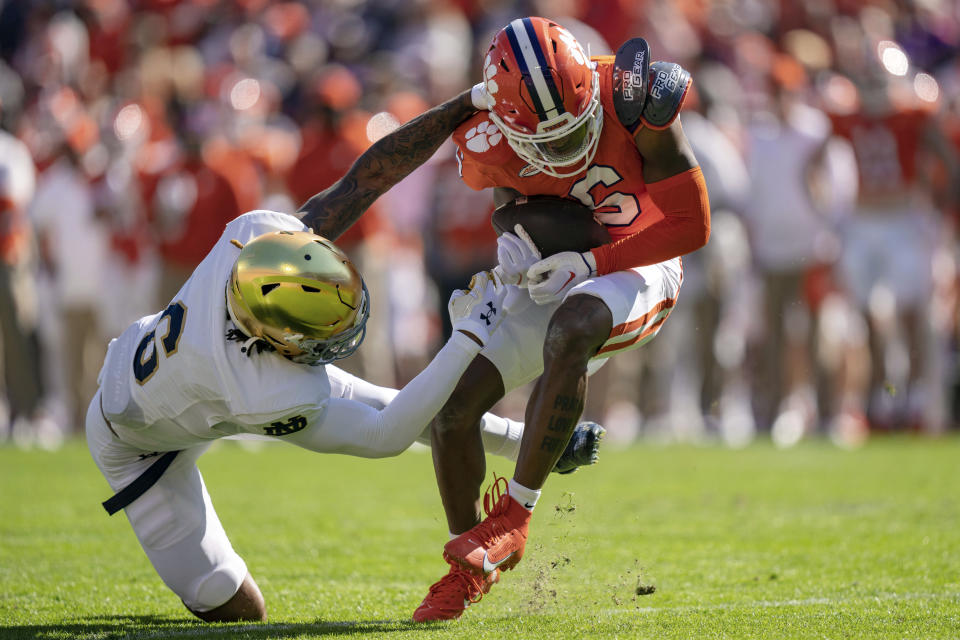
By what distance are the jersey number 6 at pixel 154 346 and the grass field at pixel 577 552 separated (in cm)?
86

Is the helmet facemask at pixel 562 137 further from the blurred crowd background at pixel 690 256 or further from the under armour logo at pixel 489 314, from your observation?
the blurred crowd background at pixel 690 256

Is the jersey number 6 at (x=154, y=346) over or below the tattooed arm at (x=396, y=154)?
below

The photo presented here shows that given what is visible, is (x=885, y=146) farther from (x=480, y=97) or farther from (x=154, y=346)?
(x=154, y=346)

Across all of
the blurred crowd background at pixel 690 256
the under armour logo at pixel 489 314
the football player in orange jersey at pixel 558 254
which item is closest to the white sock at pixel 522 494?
the football player in orange jersey at pixel 558 254

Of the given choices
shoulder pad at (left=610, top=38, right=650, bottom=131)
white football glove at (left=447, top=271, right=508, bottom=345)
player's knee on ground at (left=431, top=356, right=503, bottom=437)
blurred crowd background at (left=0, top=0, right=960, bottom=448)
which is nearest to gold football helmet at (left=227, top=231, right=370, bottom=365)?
white football glove at (left=447, top=271, right=508, bottom=345)

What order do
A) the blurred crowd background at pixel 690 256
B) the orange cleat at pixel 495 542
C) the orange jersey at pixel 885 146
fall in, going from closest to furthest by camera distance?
the orange cleat at pixel 495 542
the blurred crowd background at pixel 690 256
the orange jersey at pixel 885 146

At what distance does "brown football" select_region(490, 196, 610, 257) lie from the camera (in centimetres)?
488

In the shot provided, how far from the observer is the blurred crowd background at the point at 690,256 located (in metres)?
10.5

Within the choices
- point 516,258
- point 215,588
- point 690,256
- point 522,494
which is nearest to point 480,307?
point 516,258

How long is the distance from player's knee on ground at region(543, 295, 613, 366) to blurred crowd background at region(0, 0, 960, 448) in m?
5.80

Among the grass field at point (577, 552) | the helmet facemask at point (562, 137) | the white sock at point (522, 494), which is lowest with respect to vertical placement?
the grass field at point (577, 552)

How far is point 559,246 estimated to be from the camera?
488 cm

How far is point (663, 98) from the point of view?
443cm

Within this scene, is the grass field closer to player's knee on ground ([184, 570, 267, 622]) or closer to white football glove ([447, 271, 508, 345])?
player's knee on ground ([184, 570, 267, 622])
